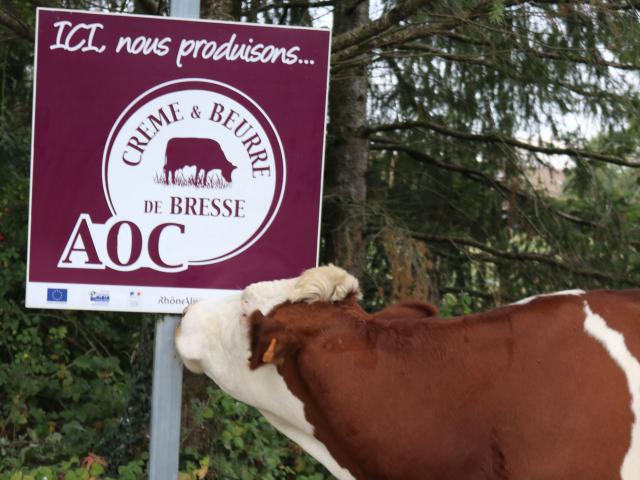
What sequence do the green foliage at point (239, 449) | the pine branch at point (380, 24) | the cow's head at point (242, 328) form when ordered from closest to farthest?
1. the cow's head at point (242, 328)
2. the pine branch at point (380, 24)
3. the green foliage at point (239, 449)

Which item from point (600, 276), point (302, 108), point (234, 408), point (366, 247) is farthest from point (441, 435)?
point (600, 276)

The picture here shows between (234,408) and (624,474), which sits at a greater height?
(624,474)

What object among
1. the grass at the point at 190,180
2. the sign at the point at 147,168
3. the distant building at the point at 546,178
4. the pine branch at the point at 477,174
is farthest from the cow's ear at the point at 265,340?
the distant building at the point at 546,178

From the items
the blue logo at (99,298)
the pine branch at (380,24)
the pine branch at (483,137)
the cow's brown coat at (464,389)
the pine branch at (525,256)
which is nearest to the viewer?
the cow's brown coat at (464,389)

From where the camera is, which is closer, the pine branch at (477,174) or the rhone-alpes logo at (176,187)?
the rhone-alpes logo at (176,187)

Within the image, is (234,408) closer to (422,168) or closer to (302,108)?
(302,108)

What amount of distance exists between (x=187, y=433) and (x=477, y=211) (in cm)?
375

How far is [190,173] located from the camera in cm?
356

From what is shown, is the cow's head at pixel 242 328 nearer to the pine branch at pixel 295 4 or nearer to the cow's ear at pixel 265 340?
the cow's ear at pixel 265 340

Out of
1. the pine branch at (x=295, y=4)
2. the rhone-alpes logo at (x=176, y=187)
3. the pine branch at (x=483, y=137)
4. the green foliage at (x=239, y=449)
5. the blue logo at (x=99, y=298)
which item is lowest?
the green foliage at (x=239, y=449)

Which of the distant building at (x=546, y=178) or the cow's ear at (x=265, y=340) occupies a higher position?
the distant building at (x=546, y=178)

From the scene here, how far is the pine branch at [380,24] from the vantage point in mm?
4875

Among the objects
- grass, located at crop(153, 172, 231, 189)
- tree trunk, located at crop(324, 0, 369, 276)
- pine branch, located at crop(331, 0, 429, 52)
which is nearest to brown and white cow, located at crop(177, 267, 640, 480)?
grass, located at crop(153, 172, 231, 189)

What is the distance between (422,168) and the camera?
8477 mm
